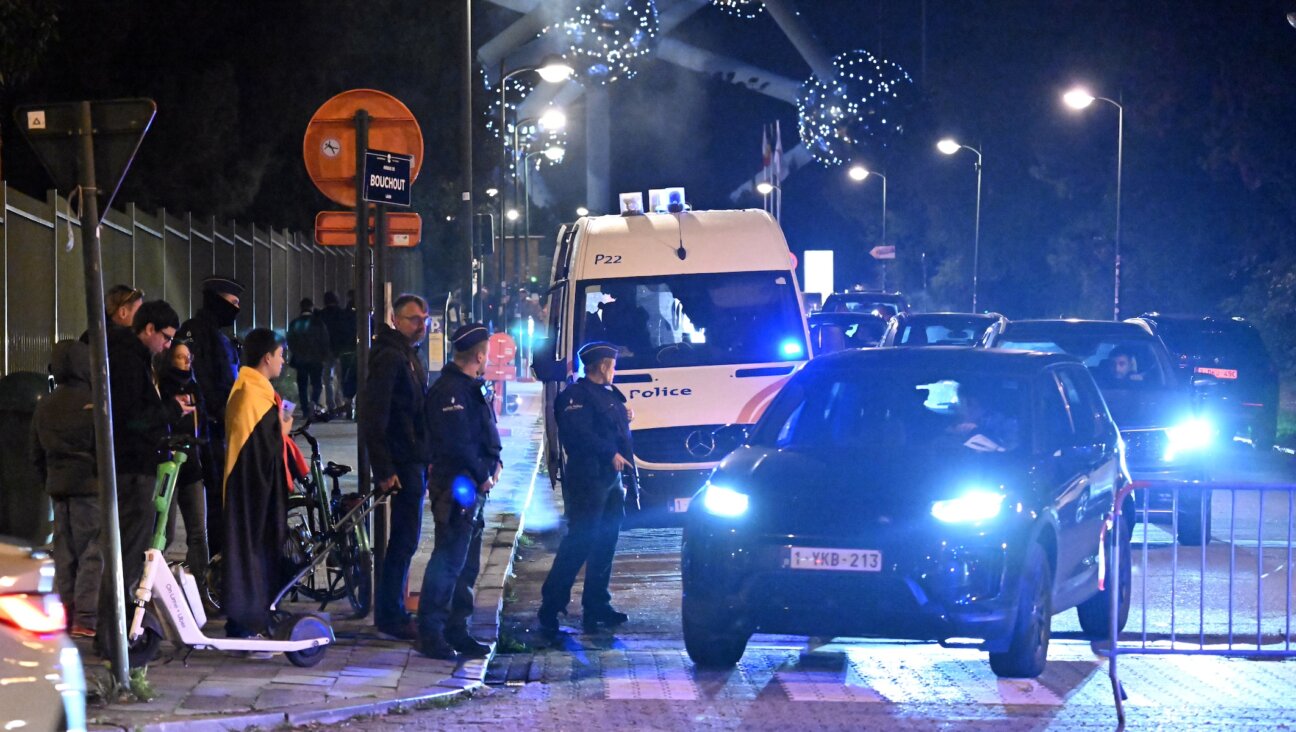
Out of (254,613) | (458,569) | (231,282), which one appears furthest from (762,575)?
(231,282)

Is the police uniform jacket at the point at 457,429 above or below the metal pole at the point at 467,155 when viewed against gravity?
below

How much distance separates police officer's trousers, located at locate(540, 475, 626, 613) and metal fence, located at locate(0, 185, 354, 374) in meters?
3.23

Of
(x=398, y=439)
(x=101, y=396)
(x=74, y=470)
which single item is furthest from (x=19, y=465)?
(x=101, y=396)

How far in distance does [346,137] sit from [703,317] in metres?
5.02

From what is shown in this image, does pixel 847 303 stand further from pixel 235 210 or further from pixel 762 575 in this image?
pixel 762 575

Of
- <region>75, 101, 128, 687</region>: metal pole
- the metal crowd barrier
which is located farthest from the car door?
<region>75, 101, 128, 687</region>: metal pole

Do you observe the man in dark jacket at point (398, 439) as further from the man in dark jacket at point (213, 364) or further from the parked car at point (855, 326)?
the parked car at point (855, 326)

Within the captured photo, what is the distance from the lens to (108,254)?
1834 centimetres

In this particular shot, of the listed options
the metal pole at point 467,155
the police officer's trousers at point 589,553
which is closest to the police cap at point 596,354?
the police officer's trousers at point 589,553

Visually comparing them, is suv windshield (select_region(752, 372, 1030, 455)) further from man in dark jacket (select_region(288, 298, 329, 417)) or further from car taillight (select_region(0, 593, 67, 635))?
man in dark jacket (select_region(288, 298, 329, 417))

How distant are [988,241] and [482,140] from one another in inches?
791

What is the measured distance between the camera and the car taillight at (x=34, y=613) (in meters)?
4.43

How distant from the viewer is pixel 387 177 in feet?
32.9

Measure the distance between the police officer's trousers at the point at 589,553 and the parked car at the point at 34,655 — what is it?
17.5 feet
